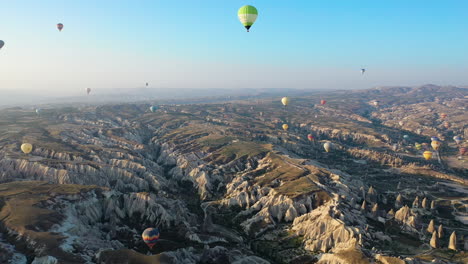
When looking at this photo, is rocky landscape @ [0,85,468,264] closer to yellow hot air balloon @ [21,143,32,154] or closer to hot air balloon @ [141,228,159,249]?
hot air balloon @ [141,228,159,249]

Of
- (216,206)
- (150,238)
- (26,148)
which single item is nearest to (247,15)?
(216,206)

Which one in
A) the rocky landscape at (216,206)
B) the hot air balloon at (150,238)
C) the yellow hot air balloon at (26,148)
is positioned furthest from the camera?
the yellow hot air balloon at (26,148)

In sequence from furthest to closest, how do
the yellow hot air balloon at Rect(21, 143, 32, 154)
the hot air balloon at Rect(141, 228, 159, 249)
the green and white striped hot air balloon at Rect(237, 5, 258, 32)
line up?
the yellow hot air balloon at Rect(21, 143, 32, 154)
the green and white striped hot air balloon at Rect(237, 5, 258, 32)
the hot air balloon at Rect(141, 228, 159, 249)

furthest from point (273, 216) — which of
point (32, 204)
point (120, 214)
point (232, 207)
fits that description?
point (32, 204)

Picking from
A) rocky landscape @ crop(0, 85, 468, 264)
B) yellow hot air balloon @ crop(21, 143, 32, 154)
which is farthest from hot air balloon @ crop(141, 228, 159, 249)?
yellow hot air balloon @ crop(21, 143, 32, 154)

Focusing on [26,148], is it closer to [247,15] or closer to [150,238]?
[150,238]

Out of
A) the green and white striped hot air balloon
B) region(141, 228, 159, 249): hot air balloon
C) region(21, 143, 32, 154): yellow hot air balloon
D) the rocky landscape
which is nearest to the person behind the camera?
the rocky landscape

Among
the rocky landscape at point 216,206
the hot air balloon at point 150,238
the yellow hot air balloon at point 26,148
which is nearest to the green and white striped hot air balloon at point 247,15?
the rocky landscape at point 216,206

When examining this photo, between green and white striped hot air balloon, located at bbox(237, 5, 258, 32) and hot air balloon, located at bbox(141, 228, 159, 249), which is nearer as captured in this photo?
hot air balloon, located at bbox(141, 228, 159, 249)

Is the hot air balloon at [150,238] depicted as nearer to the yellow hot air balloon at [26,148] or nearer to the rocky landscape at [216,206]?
the rocky landscape at [216,206]
